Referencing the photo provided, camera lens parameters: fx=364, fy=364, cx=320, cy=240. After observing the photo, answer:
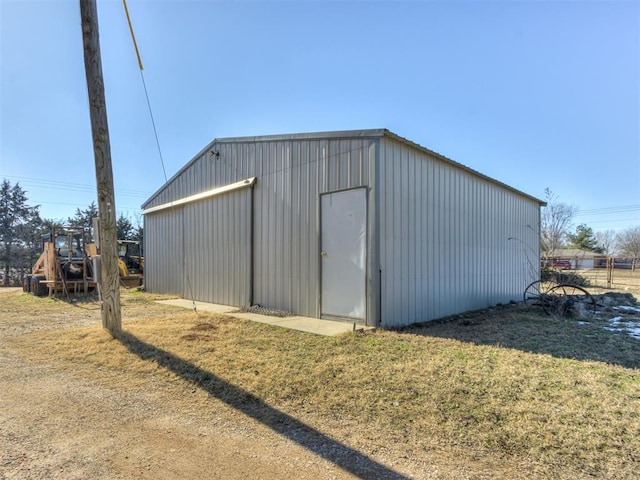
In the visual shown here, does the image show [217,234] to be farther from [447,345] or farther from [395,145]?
[447,345]

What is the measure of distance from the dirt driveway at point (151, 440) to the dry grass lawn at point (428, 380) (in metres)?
0.18

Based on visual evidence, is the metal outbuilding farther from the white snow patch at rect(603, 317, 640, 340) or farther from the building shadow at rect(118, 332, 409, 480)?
the building shadow at rect(118, 332, 409, 480)

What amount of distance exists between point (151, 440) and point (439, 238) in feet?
21.3

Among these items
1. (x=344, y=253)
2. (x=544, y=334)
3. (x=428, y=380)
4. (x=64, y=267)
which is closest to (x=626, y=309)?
(x=544, y=334)

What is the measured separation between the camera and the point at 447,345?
5.14 metres

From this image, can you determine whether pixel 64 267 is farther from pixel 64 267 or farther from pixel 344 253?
pixel 344 253

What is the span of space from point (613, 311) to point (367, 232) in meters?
6.72

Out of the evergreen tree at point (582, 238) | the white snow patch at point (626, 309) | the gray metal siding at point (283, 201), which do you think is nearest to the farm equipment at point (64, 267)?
the gray metal siding at point (283, 201)

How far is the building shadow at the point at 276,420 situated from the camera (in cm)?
234

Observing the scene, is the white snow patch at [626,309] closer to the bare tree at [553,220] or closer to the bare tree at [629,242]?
the bare tree at [553,220]

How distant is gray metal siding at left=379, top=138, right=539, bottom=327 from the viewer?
6.45 metres

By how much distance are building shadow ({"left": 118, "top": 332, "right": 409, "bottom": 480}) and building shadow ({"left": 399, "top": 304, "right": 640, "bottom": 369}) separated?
3.30 meters

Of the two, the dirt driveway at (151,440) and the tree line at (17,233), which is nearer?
the dirt driveway at (151,440)

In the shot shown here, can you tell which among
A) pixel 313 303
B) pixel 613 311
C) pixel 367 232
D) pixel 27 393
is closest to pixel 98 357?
pixel 27 393
